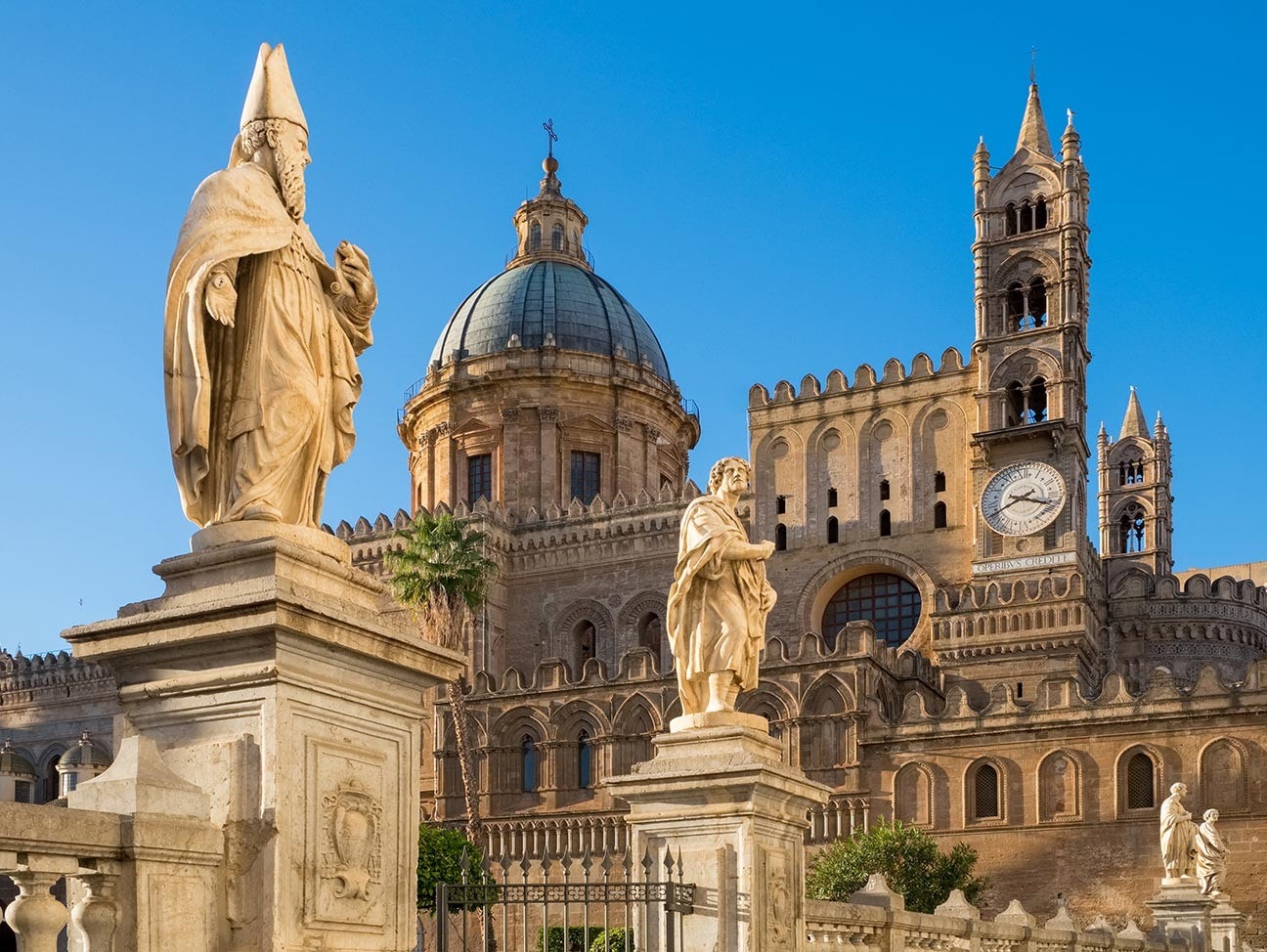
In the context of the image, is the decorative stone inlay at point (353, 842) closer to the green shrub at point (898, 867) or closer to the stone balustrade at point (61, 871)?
the stone balustrade at point (61, 871)

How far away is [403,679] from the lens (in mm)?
6367

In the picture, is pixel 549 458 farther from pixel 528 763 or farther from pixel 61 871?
pixel 61 871

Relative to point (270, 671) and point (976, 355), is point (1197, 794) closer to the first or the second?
point (976, 355)

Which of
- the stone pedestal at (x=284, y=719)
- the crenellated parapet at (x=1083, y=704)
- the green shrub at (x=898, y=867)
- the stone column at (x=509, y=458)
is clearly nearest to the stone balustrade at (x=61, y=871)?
the stone pedestal at (x=284, y=719)

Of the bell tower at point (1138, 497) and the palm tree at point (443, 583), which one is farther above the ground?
the bell tower at point (1138, 497)

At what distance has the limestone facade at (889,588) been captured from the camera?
41.7 metres

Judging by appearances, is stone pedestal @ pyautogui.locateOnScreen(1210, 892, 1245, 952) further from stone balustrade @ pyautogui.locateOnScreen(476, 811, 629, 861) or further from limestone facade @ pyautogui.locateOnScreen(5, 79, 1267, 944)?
stone balustrade @ pyautogui.locateOnScreen(476, 811, 629, 861)

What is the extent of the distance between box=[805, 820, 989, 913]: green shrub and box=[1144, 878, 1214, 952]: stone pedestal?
42.2 feet

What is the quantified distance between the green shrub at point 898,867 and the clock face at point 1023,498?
46.8 feet

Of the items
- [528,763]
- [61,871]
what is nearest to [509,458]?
[528,763]

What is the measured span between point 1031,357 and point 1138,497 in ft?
83.1

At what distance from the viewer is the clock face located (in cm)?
5159

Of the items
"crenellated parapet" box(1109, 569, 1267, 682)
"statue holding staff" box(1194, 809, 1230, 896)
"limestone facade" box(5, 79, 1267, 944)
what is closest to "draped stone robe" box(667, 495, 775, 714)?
"statue holding staff" box(1194, 809, 1230, 896)

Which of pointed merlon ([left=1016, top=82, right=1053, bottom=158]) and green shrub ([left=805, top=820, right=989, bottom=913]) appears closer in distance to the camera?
green shrub ([left=805, top=820, right=989, bottom=913])
